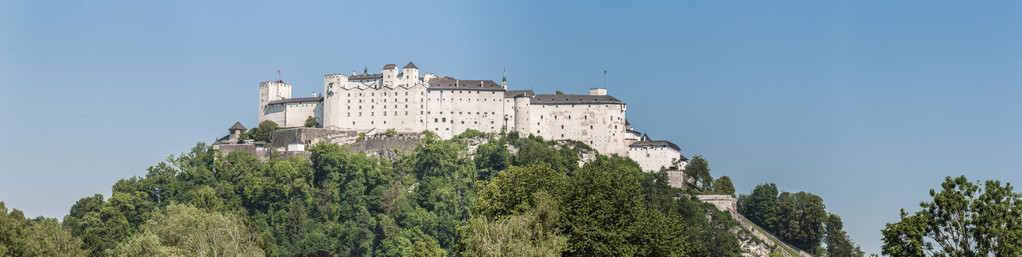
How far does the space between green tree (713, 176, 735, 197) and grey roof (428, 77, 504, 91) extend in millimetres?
24885

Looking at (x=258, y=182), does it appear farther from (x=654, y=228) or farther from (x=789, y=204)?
(x=654, y=228)

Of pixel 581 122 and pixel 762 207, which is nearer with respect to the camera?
pixel 762 207

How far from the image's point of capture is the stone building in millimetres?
122312

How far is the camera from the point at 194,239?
58906 millimetres

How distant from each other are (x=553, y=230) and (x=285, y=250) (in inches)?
2102

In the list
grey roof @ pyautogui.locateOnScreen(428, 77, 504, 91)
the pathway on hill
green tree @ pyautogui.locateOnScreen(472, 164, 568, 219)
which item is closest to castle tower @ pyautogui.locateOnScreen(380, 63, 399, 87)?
grey roof @ pyautogui.locateOnScreen(428, 77, 504, 91)

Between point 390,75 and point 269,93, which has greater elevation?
point 390,75

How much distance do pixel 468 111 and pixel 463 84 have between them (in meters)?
3.29

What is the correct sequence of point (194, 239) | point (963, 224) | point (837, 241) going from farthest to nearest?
point (837, 241), point (194, 239), point (963, 224)

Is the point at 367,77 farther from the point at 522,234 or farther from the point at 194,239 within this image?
the point at 522,234

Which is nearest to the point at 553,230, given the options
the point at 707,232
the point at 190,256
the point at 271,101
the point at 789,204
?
the point at 190,256

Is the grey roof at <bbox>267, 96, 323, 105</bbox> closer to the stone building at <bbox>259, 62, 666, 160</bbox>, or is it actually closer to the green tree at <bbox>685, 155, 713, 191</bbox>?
the stone building at <bbox>259, 62, 666, 160</bbox>

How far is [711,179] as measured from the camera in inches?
4835

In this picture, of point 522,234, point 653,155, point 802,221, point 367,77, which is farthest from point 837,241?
point 522,234
